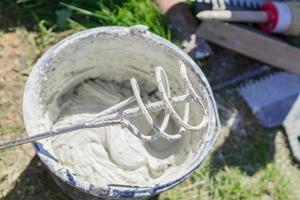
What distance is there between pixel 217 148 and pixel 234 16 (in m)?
0.56

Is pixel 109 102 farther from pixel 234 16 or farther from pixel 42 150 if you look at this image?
pixel 234 16

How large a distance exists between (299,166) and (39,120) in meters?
1.22

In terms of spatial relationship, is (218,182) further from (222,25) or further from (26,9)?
(26,9)

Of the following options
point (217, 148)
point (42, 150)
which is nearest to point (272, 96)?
point (217, 148)

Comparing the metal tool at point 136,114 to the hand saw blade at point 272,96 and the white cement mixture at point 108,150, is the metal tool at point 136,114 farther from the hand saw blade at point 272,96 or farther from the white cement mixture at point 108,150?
the hand saw blade at point 272,96

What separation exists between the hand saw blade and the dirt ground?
4 centimetres

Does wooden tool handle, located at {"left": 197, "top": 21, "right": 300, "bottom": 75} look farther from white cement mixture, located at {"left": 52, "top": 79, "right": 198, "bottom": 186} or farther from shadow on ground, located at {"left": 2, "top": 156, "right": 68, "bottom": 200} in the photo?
shadow on ground, located at {"left": 2, "top": 156, "right": 68, "bottom": 200}

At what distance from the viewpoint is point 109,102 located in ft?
8.60

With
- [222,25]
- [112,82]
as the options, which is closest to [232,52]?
[222,25]

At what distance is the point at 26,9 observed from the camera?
294 cm

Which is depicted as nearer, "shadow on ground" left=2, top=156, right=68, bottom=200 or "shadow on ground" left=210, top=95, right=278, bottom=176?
"shadow on ground" left=2, top=156, right=68, bottom=200

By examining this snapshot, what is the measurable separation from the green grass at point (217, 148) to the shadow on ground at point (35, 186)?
262mm

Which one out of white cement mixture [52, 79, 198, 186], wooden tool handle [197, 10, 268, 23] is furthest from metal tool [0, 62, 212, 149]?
wooden tool handle [197, 10, 268, 23]

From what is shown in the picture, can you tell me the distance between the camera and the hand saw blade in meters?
2.98
